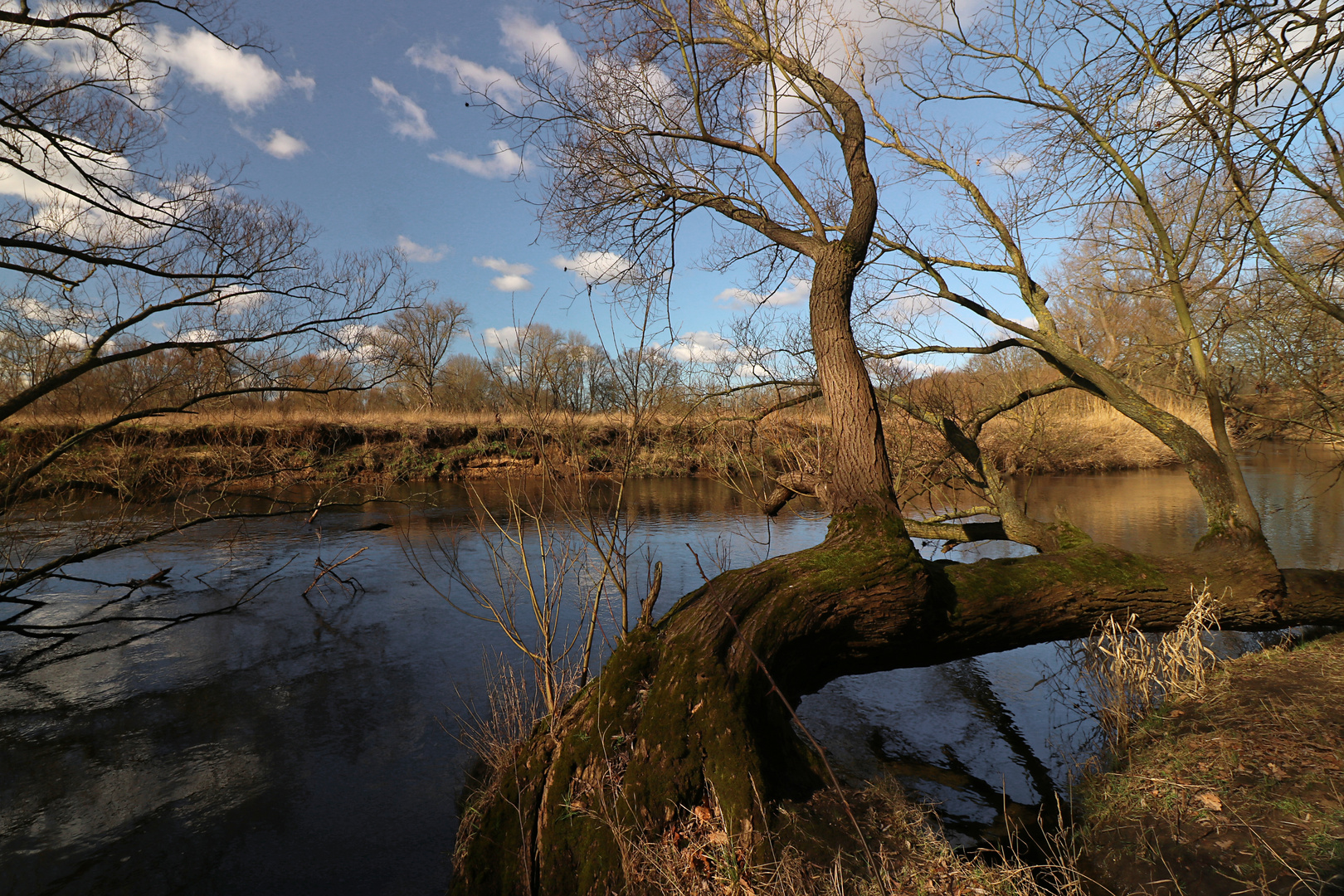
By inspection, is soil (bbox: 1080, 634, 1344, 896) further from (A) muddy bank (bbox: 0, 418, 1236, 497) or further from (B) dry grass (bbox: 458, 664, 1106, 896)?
(A) muddy bank (bbox: 0, 418, 1236, 497)

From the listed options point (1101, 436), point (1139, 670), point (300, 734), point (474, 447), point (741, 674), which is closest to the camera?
point (741, 674)

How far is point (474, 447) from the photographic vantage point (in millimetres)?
20719

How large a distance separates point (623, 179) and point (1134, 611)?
5273 millimetres

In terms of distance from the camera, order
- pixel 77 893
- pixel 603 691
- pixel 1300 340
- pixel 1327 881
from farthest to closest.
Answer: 1. pixel 1300 340
2. pixel 77 893
3. pixel 603 691
4. pixel 1327 881

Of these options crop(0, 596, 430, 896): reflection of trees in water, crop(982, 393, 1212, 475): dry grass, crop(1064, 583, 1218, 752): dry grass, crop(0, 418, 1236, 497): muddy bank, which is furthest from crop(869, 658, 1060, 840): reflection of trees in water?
crop(982, 393, 1212, 475): dry grass

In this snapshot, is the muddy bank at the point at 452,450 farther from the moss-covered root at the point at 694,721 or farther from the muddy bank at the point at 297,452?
the moss-covered root at the point at 694,721

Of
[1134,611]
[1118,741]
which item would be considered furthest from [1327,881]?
[1134,611]

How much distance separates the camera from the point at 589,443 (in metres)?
4.73

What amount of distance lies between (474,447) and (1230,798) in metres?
19.9

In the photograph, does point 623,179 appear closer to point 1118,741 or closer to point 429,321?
point 429,321

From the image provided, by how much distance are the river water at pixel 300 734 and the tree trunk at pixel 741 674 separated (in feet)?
3.37

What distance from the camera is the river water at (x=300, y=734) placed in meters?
4.06

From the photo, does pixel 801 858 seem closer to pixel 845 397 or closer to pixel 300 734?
pixel 845 397

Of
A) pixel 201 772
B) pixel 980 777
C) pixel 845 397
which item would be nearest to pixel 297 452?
pixel 201 772
